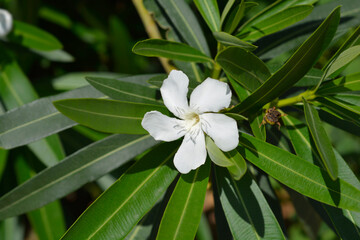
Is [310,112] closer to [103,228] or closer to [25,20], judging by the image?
[103,228]

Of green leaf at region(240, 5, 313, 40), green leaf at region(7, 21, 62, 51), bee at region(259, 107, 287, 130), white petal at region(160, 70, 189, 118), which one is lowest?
bee at region(259, 107, 287, 130)

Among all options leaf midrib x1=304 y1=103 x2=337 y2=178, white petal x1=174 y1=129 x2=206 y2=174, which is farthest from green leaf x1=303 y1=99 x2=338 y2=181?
white petal x1=174 y1=129 x2=206 y2=174

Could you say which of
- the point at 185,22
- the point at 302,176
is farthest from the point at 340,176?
the point at 185,22

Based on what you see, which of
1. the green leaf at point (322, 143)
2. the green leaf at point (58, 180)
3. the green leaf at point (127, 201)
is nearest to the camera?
the green leaf at point (322, 143)

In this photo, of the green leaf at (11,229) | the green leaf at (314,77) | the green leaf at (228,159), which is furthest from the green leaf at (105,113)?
the green leaf at (11,229)

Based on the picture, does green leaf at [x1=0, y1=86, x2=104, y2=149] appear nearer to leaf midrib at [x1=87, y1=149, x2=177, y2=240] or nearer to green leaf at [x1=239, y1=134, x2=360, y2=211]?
leaf midrib at [x1=87, y1=149, x2=177, y2=240]

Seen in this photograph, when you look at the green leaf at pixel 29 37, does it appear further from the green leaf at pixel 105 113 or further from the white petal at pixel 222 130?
the white petal at pixel 222 130
